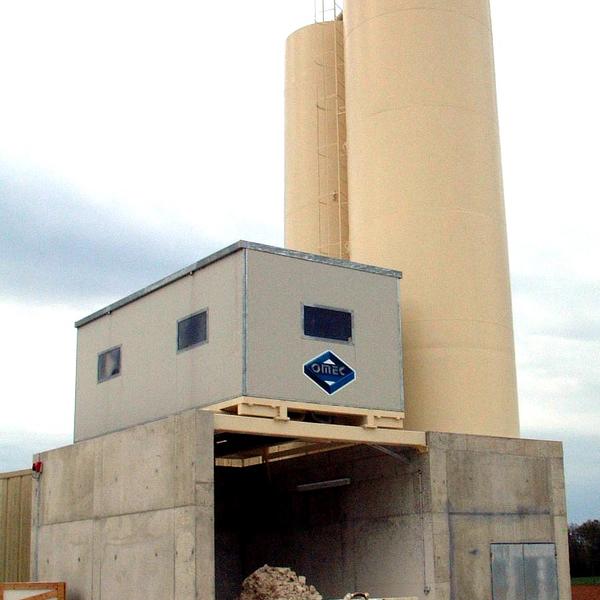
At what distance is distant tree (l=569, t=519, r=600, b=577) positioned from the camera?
71438mm

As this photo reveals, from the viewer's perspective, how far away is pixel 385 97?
24.0 m

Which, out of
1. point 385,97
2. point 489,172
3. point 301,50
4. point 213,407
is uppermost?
point 301,50

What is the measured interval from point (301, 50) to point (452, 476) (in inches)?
638

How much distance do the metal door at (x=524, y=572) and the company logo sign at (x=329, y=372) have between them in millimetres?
4653

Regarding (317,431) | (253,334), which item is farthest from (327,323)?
(317,431)

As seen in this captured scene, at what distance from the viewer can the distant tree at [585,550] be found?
7144 centimetres

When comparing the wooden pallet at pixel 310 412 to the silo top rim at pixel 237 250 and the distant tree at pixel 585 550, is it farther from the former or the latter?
the distant tree at pixel 585 550

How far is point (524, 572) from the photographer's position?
67.3ft

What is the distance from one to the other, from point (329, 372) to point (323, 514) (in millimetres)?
4909

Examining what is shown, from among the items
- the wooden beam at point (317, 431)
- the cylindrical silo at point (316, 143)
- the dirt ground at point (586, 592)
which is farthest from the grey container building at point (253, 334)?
the dirt ground at point (586, 592)

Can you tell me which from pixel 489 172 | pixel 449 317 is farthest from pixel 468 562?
pixel 489 172

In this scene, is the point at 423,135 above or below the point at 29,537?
above

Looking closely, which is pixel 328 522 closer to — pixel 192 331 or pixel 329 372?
pixel 329 372

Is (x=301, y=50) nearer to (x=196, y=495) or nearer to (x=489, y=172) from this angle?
(x=489, y=172)
